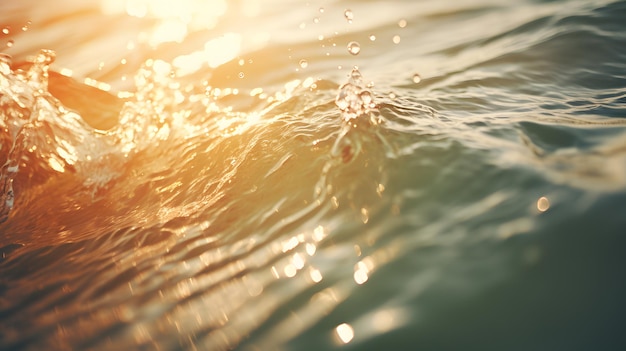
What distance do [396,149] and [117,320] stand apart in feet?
6.20

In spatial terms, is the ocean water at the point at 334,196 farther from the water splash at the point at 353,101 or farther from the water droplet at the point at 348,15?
the water droplet at the point at 348,15

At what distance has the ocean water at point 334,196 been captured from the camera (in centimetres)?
200

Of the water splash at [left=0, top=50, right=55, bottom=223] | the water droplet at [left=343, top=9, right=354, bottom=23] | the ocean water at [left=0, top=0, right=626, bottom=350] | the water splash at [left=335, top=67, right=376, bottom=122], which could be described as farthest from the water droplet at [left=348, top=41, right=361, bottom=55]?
the water splash at [left=0, top=50, right=55, bottom=223]

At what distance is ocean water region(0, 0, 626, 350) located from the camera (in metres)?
2.00

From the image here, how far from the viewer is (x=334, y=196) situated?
2867 millimetres

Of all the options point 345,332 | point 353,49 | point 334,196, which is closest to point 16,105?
point 353,49

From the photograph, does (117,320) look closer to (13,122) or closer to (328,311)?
(328,311)

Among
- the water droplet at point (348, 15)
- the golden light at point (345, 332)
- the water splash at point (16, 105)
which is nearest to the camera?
the golden light at point (345, 332)

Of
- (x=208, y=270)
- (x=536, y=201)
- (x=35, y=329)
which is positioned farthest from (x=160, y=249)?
(x=536, y=201)

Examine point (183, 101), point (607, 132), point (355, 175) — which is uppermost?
point (183, 101)

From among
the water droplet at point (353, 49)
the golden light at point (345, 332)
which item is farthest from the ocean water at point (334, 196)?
the water droplet at point (353, 49)

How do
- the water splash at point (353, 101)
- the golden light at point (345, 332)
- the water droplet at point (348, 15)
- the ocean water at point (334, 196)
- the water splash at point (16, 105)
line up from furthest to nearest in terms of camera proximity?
1. the water droplet at point (348, 15)
2. the water splash at point (16, 105)
3. the water splash at point (353, 101)
4. the ocean water at point (334, 196)
5. the golden light at point (345, 332)

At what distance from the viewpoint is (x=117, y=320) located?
2.39 metres

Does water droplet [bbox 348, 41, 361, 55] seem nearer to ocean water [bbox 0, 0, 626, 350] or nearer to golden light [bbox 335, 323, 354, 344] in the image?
ocean water [bbox 0, 0, 626, 350]
